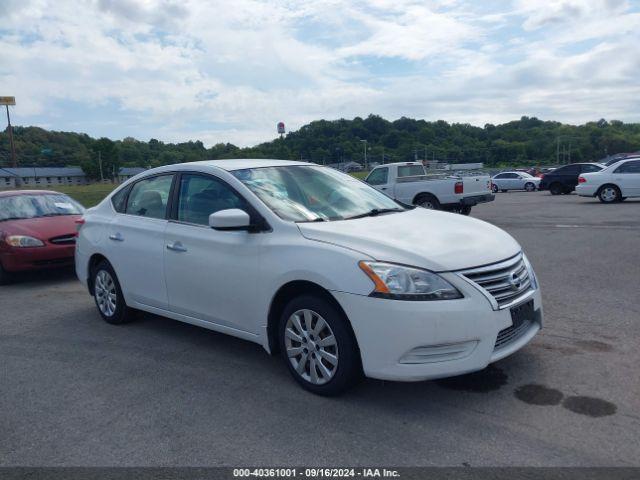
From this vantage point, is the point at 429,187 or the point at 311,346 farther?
the point at 429,187

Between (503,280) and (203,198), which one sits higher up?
(203,198)

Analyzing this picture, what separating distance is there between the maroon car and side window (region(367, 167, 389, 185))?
10.2 meters

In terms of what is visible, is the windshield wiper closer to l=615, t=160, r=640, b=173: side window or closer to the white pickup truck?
the white pickup truck

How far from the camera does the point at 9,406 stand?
159 inches

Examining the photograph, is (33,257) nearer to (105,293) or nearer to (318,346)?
(105,293)

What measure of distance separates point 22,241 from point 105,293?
11.2 feet

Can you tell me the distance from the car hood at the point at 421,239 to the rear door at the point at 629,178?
674 inches

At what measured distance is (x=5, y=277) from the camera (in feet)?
29.0

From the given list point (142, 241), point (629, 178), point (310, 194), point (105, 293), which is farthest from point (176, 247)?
point (629, 178)

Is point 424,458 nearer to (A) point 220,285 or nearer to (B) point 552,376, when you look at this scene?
(B) point 552,376

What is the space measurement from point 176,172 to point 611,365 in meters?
4.07

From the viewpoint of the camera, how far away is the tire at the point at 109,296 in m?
5.90

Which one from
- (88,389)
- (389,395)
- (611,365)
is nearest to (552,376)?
(611,365)

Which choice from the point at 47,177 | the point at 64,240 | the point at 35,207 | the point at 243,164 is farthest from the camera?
the point at 47,177
